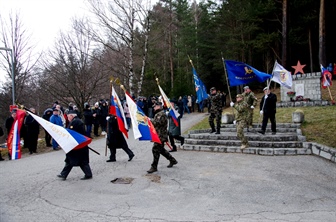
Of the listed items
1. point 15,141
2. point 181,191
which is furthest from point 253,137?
point 15,141

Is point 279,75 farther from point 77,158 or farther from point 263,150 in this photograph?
point 77,158

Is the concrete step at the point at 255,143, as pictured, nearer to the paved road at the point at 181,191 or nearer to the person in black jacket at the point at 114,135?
the paved road at the point at 181,191

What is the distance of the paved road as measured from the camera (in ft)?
16.7

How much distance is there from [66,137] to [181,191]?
3.12 m

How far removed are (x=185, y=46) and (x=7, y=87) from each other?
20631mm

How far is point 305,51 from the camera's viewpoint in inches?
1473

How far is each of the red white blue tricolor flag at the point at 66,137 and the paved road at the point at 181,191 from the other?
931 millimetres

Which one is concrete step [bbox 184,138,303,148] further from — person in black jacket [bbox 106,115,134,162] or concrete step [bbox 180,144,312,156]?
person in black jacket [bbox 106,115,134,162]

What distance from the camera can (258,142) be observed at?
10.8 meters

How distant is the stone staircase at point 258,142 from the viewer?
10.0 meters

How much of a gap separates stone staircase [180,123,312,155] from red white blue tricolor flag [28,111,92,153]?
548 cm

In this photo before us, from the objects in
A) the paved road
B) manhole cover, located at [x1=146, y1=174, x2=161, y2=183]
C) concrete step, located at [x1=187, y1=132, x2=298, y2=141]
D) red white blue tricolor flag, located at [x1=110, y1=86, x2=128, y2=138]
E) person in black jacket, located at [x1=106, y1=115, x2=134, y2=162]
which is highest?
red white blue tricolor flag, located at [x1=110, y1=86, x2=128, y2=138]

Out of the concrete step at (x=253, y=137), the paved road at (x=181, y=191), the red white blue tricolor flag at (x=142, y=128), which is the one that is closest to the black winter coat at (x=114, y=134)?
the paved road at (x=181, y=191)

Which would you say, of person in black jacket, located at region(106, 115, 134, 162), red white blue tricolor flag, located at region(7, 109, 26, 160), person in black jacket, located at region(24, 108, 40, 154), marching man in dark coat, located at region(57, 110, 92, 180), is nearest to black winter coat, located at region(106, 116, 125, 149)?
person in black jacket, located at region(106, 115, 134, 162)
